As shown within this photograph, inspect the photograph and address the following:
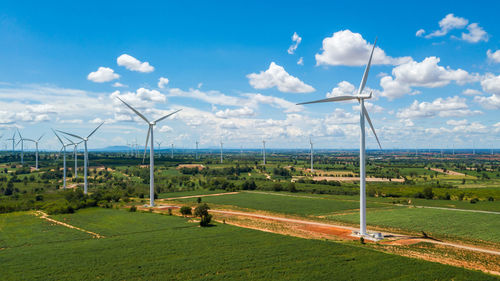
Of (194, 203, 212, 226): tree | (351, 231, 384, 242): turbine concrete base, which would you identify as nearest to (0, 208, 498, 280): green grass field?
(194, 203, 212, 226): tree

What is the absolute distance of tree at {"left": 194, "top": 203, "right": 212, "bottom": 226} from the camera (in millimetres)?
61281

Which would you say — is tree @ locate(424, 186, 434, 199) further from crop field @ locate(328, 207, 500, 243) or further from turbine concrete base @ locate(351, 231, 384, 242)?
turbine concrete base @ locate(351, 231, 384, 242)

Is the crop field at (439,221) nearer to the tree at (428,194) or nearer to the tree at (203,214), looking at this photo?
the tree at (203,214)

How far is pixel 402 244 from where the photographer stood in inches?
1844

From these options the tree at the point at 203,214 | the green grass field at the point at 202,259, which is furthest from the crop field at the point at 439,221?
the tree at the point at 203,214

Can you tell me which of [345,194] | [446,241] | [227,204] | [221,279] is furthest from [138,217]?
[345,194]

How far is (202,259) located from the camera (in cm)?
3938

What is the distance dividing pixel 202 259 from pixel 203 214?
28977 millimetres

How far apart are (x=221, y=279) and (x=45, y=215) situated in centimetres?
6265

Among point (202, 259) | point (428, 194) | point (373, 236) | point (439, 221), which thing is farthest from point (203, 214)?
point (428, 194)

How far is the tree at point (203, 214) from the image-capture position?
61281 millimetres

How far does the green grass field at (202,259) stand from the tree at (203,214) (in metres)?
5.44

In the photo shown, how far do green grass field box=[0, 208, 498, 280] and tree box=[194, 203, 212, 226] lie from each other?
5436 mm

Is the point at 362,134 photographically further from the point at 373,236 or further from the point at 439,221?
the point at 439,221
